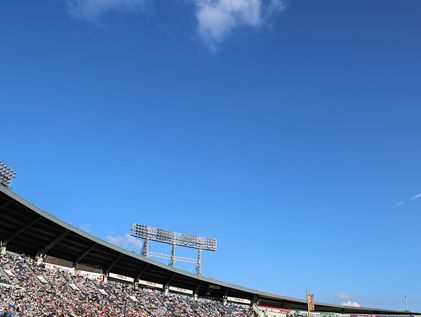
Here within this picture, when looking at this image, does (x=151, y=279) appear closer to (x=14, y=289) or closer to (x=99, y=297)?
(x=99, y=297)

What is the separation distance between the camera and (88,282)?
6519 centimetres

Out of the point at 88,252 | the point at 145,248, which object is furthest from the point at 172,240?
the point at 88,252

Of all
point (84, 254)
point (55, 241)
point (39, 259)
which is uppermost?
point (55, 241)

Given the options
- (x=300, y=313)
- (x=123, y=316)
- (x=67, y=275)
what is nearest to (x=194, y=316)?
(x=123, y=316)

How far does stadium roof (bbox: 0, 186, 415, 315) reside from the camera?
53719mm

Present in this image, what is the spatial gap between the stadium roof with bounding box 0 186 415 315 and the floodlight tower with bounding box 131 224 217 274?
52.7 feet

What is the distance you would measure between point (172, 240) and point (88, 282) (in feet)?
122

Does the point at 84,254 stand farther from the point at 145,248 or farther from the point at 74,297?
the point at 145,248

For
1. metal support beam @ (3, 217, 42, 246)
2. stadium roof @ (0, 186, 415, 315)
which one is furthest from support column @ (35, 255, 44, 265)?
metal support beam @ (3, 217, 42, 246)

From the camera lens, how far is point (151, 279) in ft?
253

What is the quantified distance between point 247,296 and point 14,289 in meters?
50.6

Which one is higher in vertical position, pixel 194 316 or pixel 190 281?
pixel 190 281

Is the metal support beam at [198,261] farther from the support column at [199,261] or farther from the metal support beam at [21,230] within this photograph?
the metal support beam at [21,230]

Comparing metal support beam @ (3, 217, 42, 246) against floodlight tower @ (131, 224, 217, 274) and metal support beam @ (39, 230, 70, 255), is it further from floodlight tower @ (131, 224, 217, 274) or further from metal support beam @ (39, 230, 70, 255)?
floodlight tower @ (131, 224, 217, 274)
